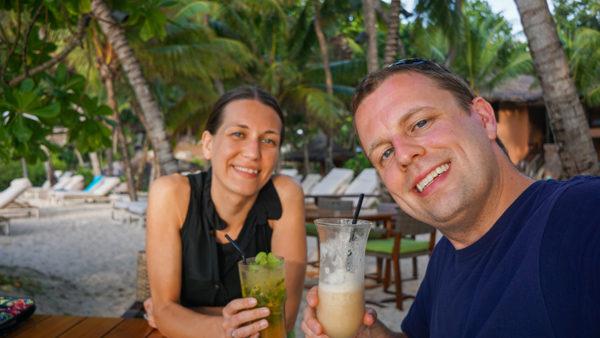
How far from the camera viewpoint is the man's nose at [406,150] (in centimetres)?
122

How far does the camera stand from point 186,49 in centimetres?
1346

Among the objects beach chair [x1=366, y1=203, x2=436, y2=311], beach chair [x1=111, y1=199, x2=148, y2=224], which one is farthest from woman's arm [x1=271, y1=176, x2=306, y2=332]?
beach chair [x1=111, y1=199, x2=148, y2=224]

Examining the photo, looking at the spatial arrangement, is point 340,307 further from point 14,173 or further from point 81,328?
point 14,173

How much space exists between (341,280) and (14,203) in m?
12.5

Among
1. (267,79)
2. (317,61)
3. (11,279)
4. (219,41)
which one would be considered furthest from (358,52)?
(11,279)

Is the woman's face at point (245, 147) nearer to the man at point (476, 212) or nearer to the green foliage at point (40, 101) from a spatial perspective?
the man at point (476, 212)

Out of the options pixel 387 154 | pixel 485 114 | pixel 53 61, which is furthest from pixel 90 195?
pixel 485 114

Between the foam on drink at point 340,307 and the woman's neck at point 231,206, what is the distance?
70 centimetres

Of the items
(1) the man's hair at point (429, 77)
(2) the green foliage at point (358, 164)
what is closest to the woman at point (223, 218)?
(1) the man's hair at point (429, 77)

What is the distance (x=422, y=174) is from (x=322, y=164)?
79.0 ft

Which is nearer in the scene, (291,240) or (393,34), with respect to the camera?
(291,240)

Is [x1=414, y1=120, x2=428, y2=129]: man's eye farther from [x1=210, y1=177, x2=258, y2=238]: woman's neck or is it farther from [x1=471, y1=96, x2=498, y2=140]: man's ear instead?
[x1=210, y1=177, x2=258, y2=238]: woman's neck

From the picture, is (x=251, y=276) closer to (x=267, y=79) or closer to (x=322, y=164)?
(x=267, y=79)

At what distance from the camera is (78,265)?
24.3 feet
